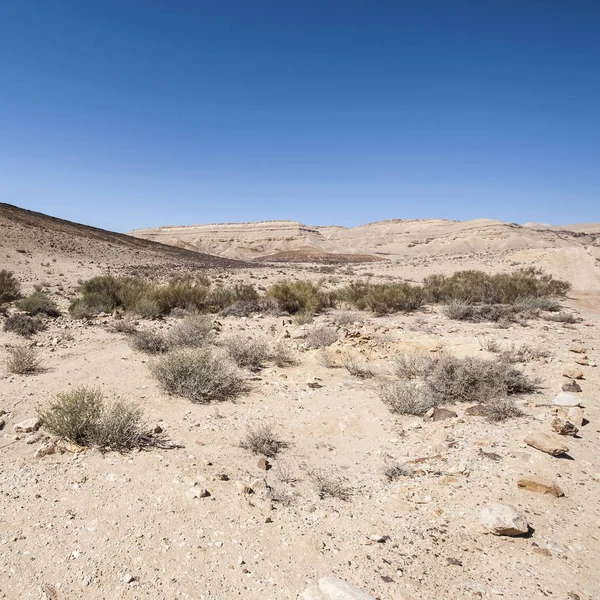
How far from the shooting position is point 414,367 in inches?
256

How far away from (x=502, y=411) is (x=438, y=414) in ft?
2.31

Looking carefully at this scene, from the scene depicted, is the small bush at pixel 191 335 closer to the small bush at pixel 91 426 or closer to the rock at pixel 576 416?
the small bush at pixel 91 426

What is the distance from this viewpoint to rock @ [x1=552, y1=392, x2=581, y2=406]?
507 cm

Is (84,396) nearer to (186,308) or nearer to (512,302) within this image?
(186,308)

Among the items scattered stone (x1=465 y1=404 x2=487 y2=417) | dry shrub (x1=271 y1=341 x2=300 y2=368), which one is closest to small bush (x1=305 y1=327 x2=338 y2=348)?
dry shrub (x1=271 y1=341 x2=300 y2=368)

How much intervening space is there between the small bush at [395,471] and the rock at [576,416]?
212 cm

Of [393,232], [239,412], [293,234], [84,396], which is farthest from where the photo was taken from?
[393,232]

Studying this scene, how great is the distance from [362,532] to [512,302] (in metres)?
11.6

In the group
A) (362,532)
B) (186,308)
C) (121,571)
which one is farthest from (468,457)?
(186,308)

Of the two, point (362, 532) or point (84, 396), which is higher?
point (84, 396)

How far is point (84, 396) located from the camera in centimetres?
439

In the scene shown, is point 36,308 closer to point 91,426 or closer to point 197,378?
point 197,378

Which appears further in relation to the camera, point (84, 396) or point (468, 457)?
point (84, 396)

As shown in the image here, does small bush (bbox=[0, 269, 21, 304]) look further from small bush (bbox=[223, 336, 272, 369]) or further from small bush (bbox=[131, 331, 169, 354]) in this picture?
small bush (bbox=[223, 336, 272, 369])
